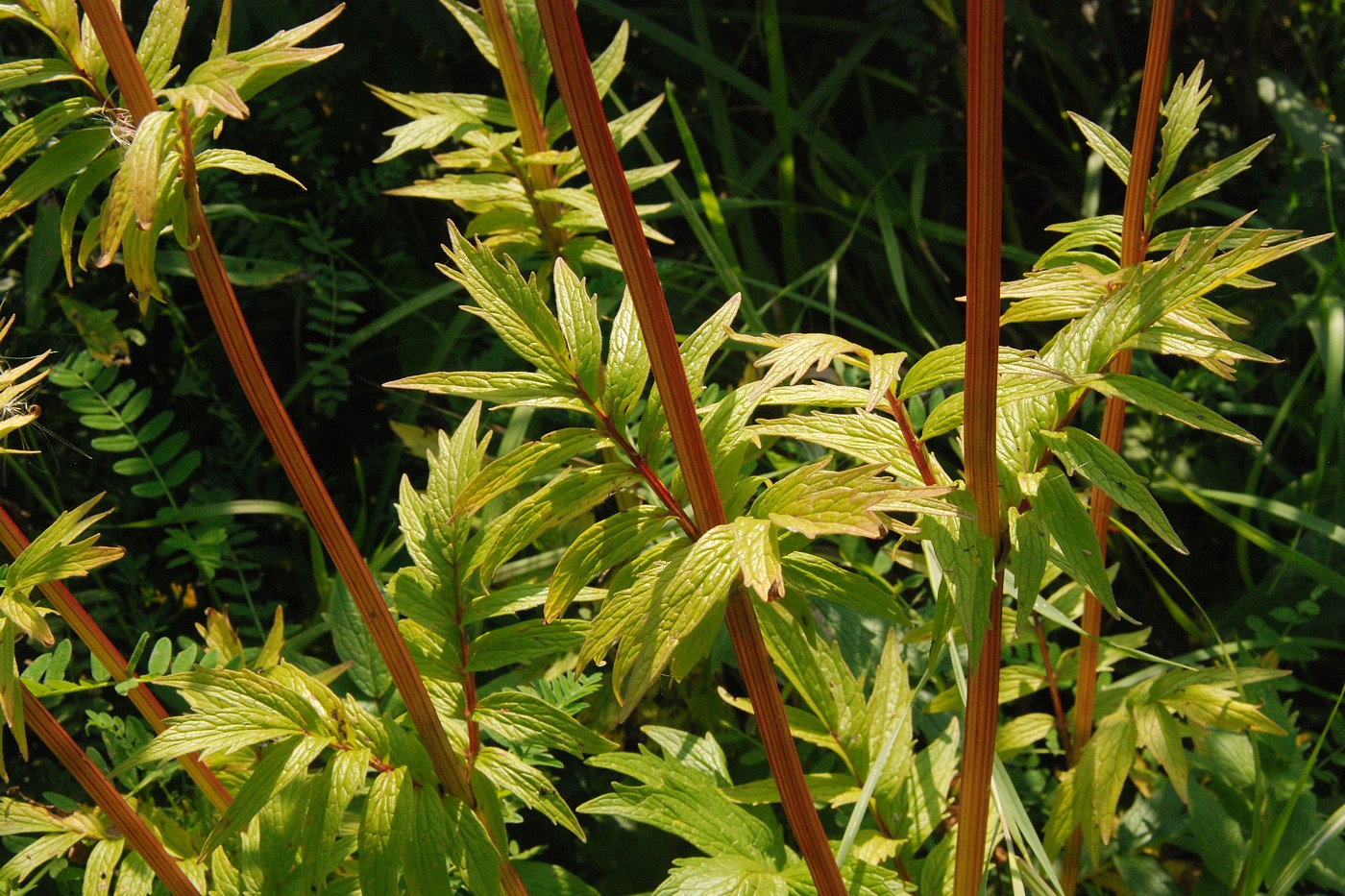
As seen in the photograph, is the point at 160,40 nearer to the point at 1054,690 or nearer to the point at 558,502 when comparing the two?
the point at 558,502

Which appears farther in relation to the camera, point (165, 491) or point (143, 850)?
point (165, 491)

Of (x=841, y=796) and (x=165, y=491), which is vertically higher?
(x=165, y=491)

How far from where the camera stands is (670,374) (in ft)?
2.07

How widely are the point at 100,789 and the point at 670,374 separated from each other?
57 cm

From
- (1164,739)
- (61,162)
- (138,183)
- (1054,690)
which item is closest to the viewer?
(138,183)

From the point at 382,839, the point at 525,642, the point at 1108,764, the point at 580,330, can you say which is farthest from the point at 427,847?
the point at 1108,764

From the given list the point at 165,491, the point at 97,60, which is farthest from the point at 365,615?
the point at 165,491

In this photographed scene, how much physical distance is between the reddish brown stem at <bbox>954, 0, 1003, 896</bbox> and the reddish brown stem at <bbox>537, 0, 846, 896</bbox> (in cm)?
13

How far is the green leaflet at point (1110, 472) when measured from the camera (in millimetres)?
631

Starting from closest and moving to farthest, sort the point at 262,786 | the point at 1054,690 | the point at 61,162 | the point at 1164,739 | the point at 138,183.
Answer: the point at 138,183 < the point at 61,162 < the point at 262,786 < the point at 1164,739 < the point at 1054,690

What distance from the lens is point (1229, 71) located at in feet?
6.15

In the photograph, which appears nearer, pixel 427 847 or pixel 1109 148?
pixel 427 847

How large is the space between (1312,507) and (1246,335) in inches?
13.7

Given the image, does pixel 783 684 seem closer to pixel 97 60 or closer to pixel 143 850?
pixel 143 850
